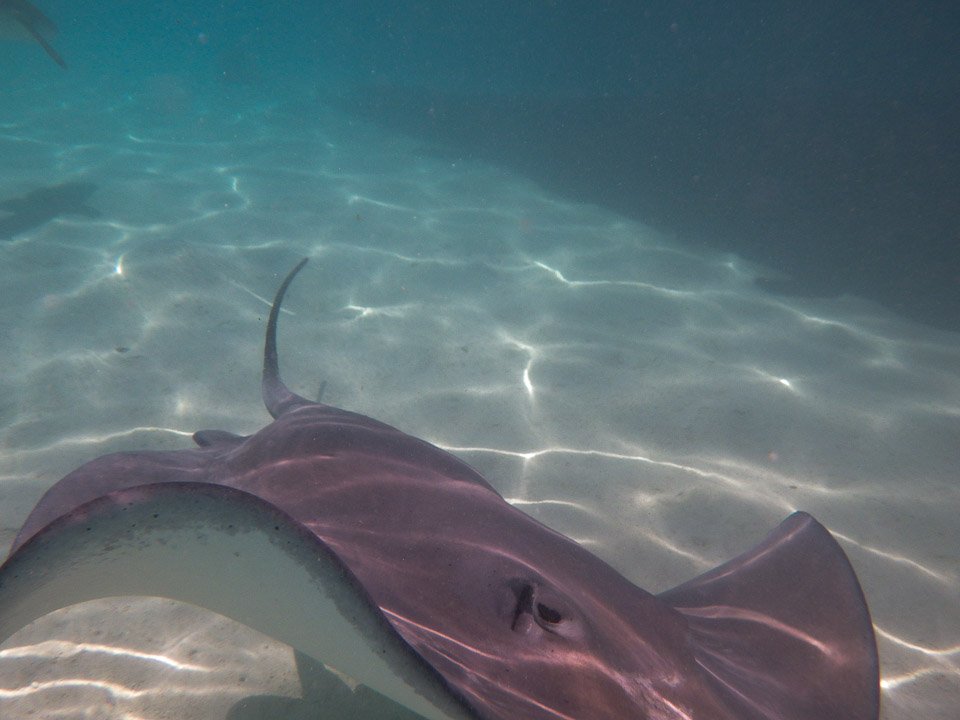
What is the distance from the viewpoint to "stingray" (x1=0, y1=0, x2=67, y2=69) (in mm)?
12575

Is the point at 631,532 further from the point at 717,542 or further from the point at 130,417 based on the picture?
the point at 130,417

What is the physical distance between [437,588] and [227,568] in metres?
0.64

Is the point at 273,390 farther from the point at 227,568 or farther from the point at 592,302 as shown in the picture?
the point at 592,302

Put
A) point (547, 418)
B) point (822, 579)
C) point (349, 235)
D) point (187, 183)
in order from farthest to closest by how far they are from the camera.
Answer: point (187, 183), point (349, 235), point (547, 418), point (822, 579)

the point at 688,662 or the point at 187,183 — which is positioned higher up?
the point at 688,662

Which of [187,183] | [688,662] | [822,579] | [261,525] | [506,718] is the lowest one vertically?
[187,183]

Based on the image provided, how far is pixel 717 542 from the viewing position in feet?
13.0

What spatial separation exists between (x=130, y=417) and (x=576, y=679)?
4.80 metres

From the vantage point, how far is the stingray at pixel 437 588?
131 cm

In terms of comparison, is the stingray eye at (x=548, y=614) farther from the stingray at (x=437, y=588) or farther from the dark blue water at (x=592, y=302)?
the dark blue water at (x=592, y=302)

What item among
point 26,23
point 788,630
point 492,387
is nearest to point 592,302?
point 492,387

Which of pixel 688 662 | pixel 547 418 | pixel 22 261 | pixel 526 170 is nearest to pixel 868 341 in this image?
pixel 547 418

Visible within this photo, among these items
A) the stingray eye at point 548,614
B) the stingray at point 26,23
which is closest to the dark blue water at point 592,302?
the stingray eye at point 548,614

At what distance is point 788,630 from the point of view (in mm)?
2191
